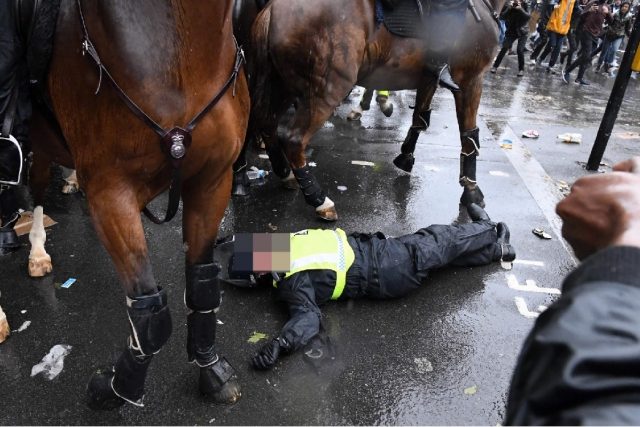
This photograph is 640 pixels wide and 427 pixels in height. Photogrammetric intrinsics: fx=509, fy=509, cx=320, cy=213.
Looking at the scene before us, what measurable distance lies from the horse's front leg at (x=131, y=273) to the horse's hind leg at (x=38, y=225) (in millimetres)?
1556

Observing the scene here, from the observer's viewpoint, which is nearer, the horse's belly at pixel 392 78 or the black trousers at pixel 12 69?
the black trousers at pixel 12 69

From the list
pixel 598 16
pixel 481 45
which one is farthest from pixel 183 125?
pixel 598 16

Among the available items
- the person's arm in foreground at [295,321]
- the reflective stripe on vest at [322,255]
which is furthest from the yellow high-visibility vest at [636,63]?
the person's arm in foreground at [295,321]

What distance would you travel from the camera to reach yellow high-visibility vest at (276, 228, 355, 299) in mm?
3209

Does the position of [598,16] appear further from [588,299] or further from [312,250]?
[588,299]

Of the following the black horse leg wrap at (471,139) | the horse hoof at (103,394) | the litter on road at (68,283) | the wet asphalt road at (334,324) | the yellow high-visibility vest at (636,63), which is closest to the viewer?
the horse hoof at (103,394)

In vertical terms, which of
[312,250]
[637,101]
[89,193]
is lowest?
[637,101]

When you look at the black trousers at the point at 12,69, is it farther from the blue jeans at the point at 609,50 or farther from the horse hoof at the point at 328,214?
the blue jeans at the point at 609,50

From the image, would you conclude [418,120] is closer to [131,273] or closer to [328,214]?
[328,214]

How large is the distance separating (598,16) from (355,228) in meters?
11.5

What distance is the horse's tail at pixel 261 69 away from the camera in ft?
13.7

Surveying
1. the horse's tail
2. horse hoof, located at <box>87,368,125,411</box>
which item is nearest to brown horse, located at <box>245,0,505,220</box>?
the horse's tail

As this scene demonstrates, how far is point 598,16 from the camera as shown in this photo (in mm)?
12539

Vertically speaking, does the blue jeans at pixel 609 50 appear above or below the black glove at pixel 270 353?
below
